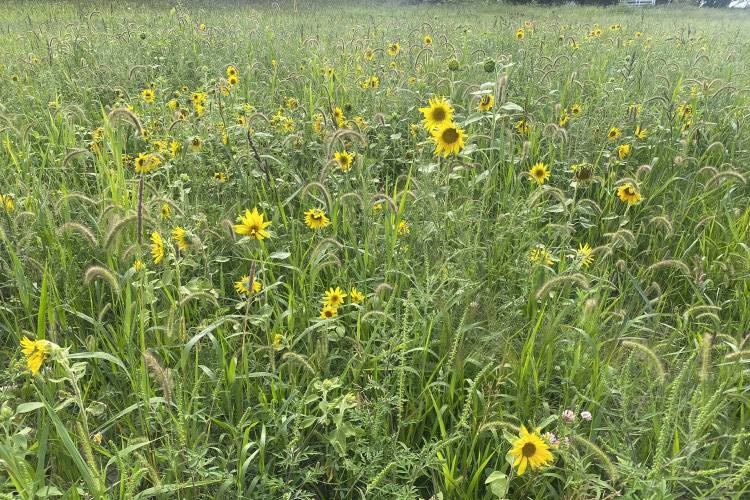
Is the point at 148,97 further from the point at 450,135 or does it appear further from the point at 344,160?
the point at 450,135

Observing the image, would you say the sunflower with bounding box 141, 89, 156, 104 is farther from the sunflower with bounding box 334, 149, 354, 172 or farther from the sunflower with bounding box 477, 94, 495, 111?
the sunflower with bounding box 477, 94, 495, 111

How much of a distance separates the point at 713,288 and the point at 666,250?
0.27 m

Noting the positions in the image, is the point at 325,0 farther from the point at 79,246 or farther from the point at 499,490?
the point at 499,490

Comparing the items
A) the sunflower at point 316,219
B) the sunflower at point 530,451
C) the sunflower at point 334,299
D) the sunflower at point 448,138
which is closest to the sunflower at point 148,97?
the sunflower at point 316,219

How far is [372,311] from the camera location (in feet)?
5.18

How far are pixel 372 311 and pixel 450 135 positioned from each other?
943 millimetres

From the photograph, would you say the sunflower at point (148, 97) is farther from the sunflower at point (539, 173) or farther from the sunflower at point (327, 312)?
the sunflower at point (539, 173)

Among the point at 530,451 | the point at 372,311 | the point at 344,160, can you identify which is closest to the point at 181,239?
the point at 372,311

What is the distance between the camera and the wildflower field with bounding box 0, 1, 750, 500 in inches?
51.7

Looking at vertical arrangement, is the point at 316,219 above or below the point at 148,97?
below

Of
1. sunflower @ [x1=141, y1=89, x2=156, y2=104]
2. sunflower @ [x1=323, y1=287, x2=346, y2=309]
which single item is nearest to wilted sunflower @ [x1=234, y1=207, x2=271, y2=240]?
sunflower @ [x1=323, y1=287, x2=346, y2=309]

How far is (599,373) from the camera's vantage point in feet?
5.34

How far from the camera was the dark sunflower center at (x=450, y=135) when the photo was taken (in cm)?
215

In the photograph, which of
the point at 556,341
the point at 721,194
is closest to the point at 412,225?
the point at 556,341
